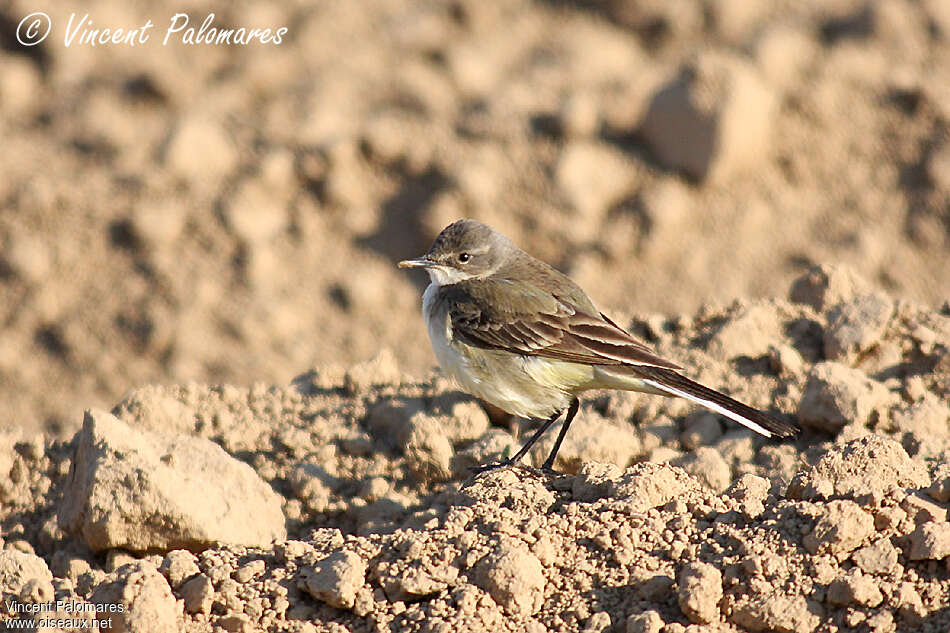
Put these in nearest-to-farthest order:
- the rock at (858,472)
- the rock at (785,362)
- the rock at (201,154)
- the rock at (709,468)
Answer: the rock at (858,472) < the rock at (709,468) < the rock at (785,362) < the rock at (201,154)

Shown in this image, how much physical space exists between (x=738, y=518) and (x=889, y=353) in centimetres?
257

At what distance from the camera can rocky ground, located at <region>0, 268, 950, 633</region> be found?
4211mm

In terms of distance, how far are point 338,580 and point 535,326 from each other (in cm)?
238

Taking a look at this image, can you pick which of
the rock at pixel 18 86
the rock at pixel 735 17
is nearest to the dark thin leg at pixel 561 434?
the rock at pixel 735 17

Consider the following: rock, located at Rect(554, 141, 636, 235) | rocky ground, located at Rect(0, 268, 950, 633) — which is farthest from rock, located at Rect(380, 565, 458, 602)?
rock, located at Rect(554, 141, 636, 235)

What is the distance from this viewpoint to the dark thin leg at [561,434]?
19.7ft

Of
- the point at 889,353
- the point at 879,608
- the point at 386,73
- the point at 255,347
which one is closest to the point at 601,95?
the point at 386,73

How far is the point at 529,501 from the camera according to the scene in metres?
4.92

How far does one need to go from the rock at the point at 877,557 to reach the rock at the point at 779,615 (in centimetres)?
26

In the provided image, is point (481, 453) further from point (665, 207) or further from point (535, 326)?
point (665, 207)

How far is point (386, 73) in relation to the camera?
1226 centimetres

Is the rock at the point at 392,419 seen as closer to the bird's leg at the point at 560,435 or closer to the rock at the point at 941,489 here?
the bird's leg at the point at 560,435

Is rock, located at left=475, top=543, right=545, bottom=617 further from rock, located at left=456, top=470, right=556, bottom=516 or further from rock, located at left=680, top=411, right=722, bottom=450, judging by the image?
rock, located at left=680, top=411, right=722, bottom=450

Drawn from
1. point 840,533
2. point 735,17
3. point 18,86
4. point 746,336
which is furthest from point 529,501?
point 18,86
